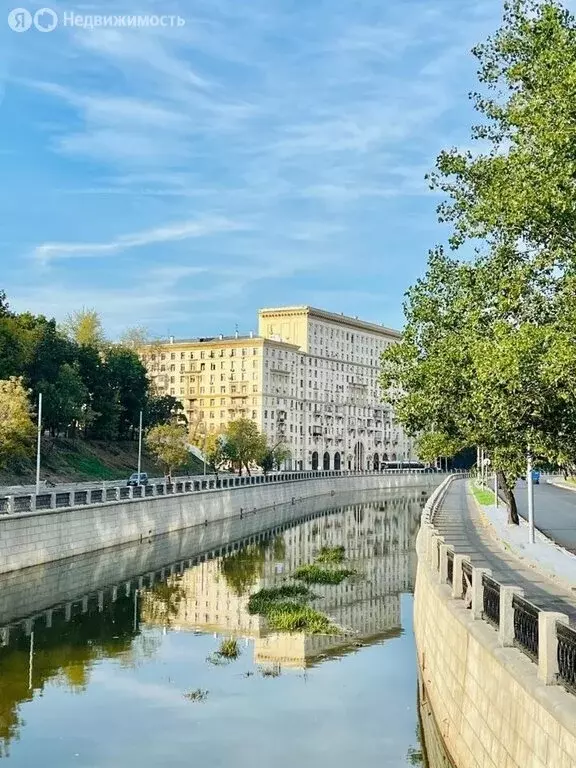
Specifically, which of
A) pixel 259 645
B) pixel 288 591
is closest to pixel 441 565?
pixel 259 645

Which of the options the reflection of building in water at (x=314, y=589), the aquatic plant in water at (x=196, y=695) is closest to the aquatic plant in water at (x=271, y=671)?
the reflection of building in water at (x=314, y=589)

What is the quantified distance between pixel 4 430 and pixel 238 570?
15.5m

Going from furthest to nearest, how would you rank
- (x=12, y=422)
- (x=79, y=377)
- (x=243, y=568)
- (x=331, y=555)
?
(x=79, y=377)
(x=331, y=555)
(x=12, y=422)
(x=243, y=568)

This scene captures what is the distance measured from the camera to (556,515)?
61.7 m

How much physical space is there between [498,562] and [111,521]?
89.1 feet

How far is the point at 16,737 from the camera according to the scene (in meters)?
20.3

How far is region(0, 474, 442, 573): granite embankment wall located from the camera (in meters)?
40.3

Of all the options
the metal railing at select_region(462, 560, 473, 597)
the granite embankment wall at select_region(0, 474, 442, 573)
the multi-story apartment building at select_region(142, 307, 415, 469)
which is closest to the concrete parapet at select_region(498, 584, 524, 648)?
the metal railing at select_region(462, 560, 473, 597)

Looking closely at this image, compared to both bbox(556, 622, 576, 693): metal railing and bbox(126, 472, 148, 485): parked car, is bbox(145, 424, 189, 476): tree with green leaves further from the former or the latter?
bbox(556, 622, 576, 693): metal railing

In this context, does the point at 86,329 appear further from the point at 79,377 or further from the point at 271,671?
the point at 271,671

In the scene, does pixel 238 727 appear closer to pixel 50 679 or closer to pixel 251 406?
pixel 50 679

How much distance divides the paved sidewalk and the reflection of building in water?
3412 mm

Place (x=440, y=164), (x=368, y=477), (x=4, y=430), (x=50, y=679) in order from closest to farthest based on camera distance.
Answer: (x=50, y=679), (x=440, y=164), (x=4, y=430), (x=368, y=477)

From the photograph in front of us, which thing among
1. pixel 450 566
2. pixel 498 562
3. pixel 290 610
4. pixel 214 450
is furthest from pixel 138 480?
pixel 450 566
